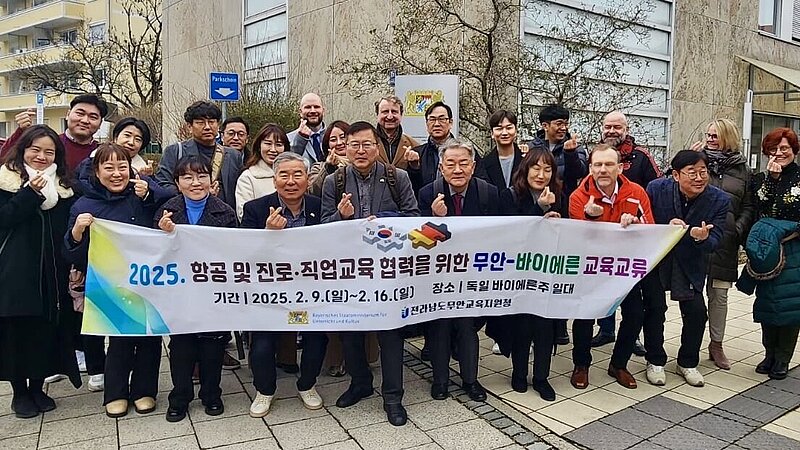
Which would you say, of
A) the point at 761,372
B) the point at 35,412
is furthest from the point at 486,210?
the point at 35,412

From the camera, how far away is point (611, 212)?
4.72m

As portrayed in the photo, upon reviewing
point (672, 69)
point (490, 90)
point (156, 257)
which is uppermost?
point (672, 69)

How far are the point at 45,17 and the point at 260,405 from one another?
4674cm

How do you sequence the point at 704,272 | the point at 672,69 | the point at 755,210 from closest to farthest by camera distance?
1. the point at 704,272
2. the point at 755,210
3. the point at 672,69

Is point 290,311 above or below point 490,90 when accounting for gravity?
below

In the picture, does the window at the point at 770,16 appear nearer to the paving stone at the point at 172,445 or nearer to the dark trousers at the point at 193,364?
the dark trousers at the point at 193,364

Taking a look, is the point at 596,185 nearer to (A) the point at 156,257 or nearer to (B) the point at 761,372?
(B) the point at 761,372

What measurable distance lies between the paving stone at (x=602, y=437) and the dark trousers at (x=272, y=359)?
1700 millimetres

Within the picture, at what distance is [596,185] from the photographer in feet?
15.4

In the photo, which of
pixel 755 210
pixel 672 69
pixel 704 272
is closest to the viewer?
pixel 704 272

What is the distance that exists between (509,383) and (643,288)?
1228mm

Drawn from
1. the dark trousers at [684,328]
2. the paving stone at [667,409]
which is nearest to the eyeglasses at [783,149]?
the dark trousers at [684,328]

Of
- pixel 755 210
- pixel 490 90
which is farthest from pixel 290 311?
pixel 490 90

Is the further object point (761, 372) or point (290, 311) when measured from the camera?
point (761, 372)
